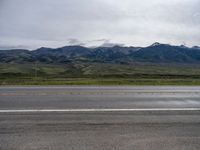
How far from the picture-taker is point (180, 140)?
255 inches

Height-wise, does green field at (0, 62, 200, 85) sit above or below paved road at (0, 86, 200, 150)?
below

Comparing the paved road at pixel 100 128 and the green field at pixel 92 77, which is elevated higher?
the paved road at pixel 100 128

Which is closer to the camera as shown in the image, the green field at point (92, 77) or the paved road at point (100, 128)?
the paved road at point (100, 128)

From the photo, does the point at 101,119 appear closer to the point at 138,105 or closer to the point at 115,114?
the point at 115,114

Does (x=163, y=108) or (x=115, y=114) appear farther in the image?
(x=163, y=108)

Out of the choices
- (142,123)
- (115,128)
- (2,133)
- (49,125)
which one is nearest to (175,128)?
(142,123)

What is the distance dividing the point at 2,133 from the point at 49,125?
1.28 metres

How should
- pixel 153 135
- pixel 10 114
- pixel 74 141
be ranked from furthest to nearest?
pixel 10 114
pixel 153 135
pixel 74 141

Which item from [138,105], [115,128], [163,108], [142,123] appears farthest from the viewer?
[138,105]

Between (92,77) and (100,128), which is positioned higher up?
(100,128)

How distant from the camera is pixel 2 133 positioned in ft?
22.7

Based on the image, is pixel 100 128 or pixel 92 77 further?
pixel 92 77

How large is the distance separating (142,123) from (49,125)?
2.57 metres

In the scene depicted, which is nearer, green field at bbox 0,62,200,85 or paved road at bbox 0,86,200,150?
paved road at bbox 0,86,200,150
